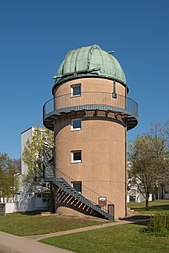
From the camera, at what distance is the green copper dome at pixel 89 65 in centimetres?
2839

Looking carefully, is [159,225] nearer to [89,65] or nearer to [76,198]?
[76,198]

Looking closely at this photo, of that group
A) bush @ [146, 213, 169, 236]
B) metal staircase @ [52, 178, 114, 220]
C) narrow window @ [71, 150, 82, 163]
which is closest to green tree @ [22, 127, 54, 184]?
narrow window @ [71, 150, 82, 163]

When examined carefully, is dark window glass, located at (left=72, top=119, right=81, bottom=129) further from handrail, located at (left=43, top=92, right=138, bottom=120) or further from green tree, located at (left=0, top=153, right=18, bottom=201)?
green tree, located at (left=0, top=153, right=18, bottom=201)

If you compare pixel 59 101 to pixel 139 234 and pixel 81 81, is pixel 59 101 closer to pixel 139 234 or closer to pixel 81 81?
pixel 81 81

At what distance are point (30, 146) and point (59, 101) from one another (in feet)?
33.8

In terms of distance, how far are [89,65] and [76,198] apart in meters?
9.99

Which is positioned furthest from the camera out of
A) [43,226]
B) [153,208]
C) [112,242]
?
[153,208]

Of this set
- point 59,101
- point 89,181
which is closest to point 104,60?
point 59,101

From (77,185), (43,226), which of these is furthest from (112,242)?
(77,185)

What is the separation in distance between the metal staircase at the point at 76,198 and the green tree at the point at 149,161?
12066 mm

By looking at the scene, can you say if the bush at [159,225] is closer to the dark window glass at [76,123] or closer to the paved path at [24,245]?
the paved path at [24,245]

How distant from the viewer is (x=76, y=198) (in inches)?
1016

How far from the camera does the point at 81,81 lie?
92.4ft

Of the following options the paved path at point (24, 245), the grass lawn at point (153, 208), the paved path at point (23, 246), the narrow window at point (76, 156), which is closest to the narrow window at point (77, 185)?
the narrow window at point (76, 156)
